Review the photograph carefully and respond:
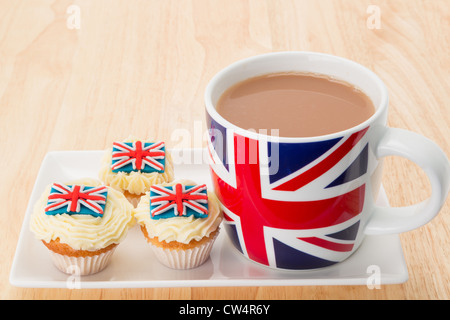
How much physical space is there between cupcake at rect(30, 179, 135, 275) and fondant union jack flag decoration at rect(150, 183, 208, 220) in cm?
6

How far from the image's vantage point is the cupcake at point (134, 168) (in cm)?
124

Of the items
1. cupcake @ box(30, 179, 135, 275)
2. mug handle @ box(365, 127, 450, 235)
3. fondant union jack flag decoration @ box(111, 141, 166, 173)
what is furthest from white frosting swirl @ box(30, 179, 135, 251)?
mug handle @ box(365, 127, 450, 235)

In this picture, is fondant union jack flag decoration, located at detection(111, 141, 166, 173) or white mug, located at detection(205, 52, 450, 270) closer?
white mug, located at detection(205, 52, 450, 270)

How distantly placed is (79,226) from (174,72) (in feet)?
2.49

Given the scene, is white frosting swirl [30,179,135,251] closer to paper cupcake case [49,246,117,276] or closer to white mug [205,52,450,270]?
paper cupcake case [49,246,117,276]

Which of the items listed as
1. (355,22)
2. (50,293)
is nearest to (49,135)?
(50,293)

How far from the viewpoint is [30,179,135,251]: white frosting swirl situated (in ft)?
3.58

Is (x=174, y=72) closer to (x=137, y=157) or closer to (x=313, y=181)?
(x=137, y=157)

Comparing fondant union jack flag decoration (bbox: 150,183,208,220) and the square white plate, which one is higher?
fondant union jack flag decoration (bbox: 150,183,208,220)

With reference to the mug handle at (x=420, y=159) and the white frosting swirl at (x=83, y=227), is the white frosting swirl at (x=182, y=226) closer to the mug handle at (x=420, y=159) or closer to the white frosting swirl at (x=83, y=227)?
the white frosting swirl at (x=83, y=227)

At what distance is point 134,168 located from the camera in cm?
124

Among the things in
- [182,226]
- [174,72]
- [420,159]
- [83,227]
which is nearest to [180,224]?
[182,226]
